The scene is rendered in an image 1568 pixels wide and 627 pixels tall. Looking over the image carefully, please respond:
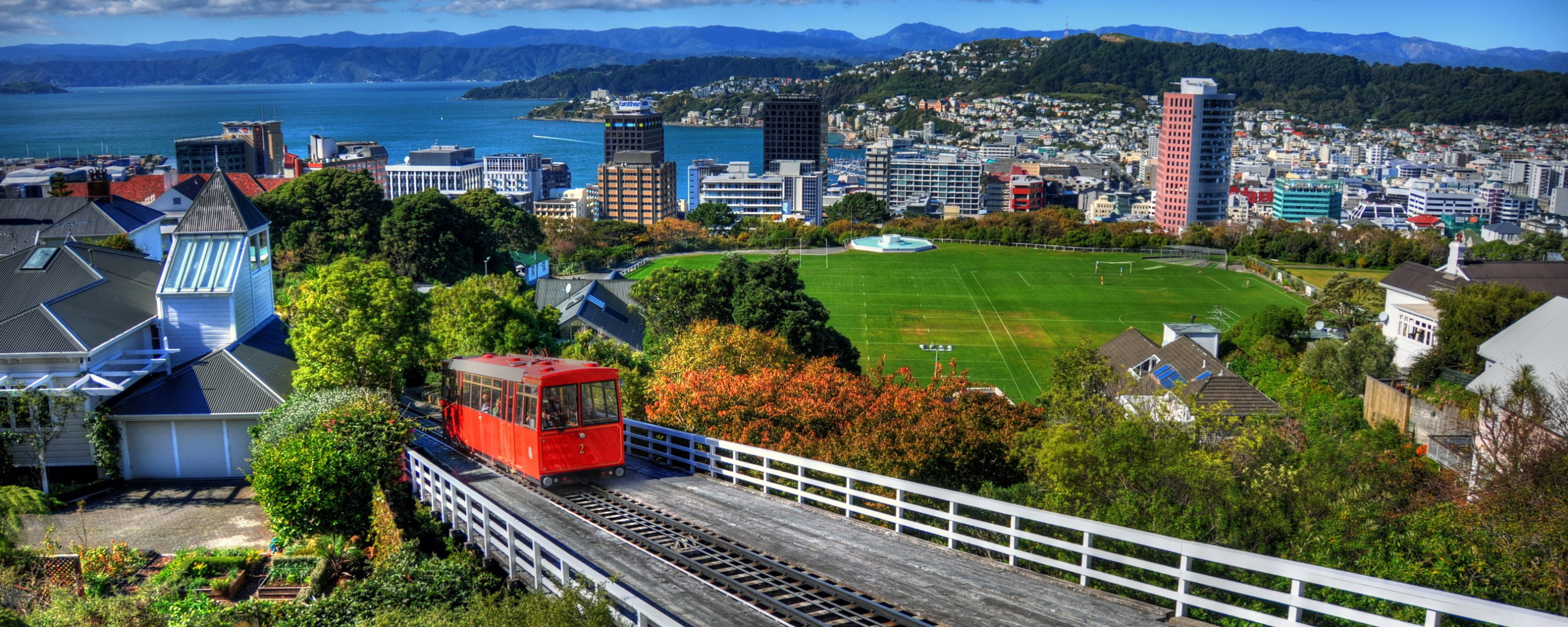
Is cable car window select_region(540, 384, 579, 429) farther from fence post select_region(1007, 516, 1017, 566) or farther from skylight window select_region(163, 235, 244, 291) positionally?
skylight window select_region(163, 235, 244, 291)

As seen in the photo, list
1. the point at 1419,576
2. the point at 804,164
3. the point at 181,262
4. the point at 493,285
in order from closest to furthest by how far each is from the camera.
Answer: the point at 1419,576 < the point at 181,262 < the point at 493,285 < the point at 804,164

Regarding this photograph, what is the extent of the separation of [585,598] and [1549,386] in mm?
23355

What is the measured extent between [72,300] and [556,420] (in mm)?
12360

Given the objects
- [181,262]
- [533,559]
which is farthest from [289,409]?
[533,559]

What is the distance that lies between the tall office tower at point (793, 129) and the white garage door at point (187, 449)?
151254mm

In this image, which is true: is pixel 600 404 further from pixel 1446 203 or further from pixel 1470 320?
pixel 1446 203

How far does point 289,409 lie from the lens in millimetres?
17062

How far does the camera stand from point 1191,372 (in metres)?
33.9

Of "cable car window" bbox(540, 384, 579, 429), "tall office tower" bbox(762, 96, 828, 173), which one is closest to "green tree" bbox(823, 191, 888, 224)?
"tall office tower" bbox(762, 96, 828, 173)

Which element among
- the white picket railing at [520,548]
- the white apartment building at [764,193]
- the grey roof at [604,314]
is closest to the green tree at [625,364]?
the white picket railing at [520,548]

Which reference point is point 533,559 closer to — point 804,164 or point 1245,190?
point 804,164

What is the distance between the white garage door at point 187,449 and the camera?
18.5 metres

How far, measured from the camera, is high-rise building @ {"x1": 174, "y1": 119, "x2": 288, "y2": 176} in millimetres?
120438

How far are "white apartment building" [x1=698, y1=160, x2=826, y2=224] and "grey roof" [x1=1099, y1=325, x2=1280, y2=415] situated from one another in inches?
3088
